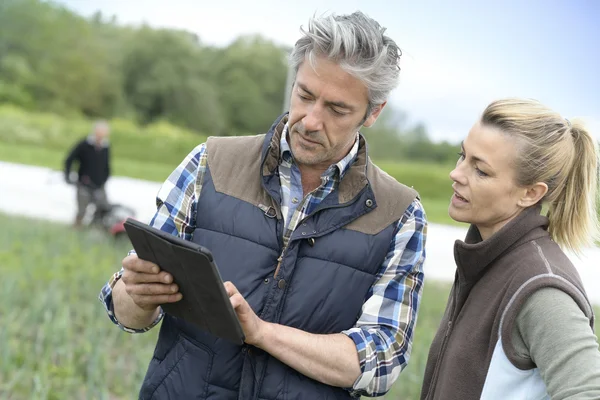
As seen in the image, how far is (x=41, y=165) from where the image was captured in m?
22.7

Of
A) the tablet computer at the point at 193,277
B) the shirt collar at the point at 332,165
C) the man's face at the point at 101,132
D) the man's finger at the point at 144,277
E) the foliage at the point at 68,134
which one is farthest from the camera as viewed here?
the foliage at the point at 68,134

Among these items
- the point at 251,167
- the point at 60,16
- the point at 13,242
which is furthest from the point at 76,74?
the point at 251,167

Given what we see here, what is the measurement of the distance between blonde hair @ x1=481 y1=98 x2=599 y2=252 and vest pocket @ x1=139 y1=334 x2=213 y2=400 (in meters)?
0.79

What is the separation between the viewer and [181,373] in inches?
68.1

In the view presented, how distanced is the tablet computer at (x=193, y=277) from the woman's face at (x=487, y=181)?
0.57 metres

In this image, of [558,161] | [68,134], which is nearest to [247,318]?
[558,161]

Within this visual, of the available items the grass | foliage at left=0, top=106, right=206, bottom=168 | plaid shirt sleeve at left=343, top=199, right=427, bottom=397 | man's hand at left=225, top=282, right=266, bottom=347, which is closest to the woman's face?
plaid shirt sleeve at left=343, top=199, right=427, bottom=397

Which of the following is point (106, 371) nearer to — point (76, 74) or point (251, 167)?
point (251, 167)

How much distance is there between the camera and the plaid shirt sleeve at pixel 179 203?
1.80 m

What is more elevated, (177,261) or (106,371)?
(177,261)

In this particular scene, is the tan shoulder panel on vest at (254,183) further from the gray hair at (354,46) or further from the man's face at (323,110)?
the gray hair at (354,46)

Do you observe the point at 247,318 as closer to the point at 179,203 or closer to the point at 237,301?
the point at 237,301

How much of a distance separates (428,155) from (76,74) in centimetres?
1046

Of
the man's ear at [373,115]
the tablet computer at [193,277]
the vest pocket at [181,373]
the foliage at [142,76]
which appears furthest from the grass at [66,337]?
the foliage at [142,76]
